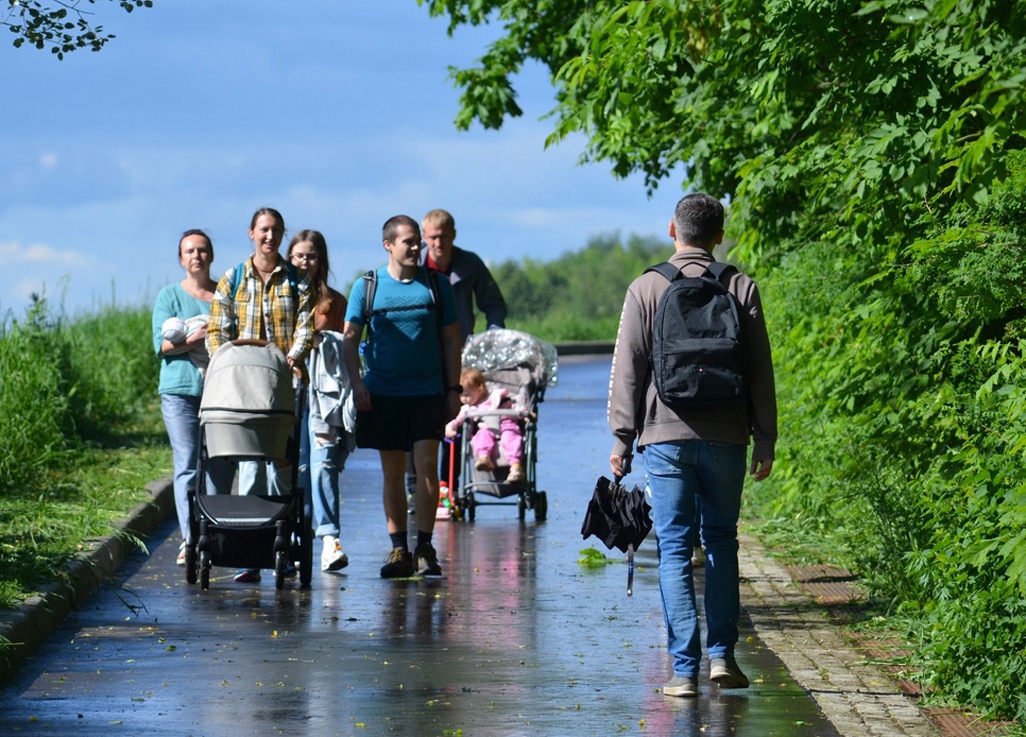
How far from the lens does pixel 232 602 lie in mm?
9992

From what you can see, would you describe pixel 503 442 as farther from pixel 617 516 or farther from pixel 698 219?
pixel 698 219

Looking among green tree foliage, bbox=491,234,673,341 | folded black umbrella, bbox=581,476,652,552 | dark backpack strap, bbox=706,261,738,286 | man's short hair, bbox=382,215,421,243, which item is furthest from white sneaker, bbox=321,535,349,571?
green tree foliage, bbox=491,234,673,341

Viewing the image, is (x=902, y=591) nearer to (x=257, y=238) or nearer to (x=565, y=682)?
(x=565, y=682)

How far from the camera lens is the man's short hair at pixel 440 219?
1355 centimetres

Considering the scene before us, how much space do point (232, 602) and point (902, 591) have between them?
3.69m

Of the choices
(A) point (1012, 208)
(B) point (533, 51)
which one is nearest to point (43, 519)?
(A) point (1012, 208)

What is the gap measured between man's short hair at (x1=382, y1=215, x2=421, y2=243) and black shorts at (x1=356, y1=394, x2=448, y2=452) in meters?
0.96

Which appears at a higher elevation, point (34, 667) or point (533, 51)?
point (533, 51)

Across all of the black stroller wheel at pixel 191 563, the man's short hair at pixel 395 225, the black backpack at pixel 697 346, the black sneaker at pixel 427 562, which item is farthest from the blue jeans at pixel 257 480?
the black backpack at pixel 697 346

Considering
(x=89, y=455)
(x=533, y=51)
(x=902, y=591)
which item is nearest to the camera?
(x=902, y=591)

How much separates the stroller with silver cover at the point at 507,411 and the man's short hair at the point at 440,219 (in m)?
1.08

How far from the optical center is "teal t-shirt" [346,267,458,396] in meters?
10.8

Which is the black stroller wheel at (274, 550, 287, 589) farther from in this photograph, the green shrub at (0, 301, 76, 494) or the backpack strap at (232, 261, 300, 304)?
the green shrub at (0, 301, 76, 494)

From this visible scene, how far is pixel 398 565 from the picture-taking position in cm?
1088
